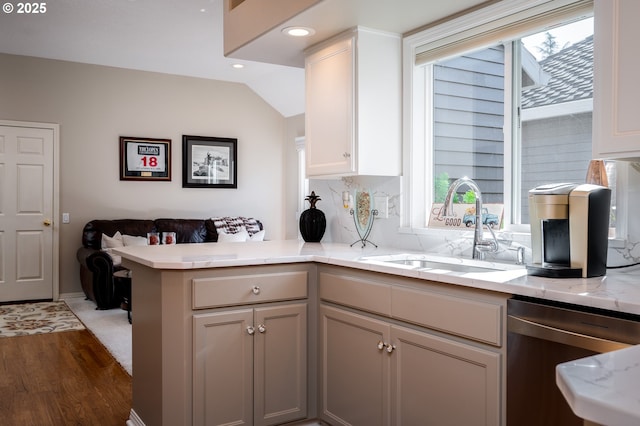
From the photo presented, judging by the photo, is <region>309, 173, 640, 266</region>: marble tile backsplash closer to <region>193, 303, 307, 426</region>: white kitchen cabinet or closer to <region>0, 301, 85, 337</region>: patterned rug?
<region>193, 303, 307, 426</region>: white kitchen cabinet

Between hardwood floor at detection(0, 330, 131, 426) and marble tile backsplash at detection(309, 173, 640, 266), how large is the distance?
5.51 ft

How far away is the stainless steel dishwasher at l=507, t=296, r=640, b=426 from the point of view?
1685 millimetres

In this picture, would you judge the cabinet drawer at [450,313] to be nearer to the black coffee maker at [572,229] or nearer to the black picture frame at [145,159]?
the black coffee maker at [572,229]

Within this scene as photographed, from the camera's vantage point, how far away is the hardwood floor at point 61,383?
10.2 ft

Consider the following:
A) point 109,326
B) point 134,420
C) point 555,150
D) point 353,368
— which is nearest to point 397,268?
point 353,368

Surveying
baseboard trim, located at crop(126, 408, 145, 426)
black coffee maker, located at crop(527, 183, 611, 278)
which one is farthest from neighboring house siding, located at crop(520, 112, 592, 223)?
baseboard trim, located at crop(126, 408, 145, 426)

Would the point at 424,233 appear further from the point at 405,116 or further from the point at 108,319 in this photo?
the point at 108,319

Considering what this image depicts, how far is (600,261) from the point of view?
201 cm

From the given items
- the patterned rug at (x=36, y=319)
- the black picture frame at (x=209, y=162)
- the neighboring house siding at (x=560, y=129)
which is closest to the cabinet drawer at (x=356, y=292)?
the neighboring house siding at (x=560, y=129)

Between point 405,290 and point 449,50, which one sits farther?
point 449,50

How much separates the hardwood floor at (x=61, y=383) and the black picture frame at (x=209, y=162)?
2932mm

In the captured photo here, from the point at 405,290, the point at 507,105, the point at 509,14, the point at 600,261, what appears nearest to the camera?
the point at 600,261

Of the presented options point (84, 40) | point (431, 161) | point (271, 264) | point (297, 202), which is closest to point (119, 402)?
point (271, 264)

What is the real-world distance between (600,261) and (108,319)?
15.6 feet
